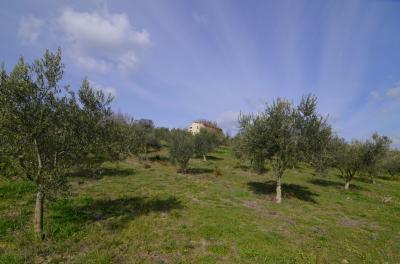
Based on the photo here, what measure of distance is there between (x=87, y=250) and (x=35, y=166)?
483cm

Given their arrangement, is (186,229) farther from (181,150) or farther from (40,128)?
(181,150)

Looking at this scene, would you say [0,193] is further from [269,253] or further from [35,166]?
[269,253]

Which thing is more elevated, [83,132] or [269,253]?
[83,132]

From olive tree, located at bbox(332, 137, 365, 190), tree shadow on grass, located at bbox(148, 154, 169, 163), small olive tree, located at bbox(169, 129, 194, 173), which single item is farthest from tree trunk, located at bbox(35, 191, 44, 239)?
tree shadow on grass, located at bbox(148, 154, 169, 163)

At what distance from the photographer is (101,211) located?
57.6 feet

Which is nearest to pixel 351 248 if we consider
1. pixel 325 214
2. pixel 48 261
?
pixel 325 214

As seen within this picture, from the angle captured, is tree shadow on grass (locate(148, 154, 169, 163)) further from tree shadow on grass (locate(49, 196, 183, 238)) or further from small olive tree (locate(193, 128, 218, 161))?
tree shadow on grass (locate(49, 196, 183, 238))

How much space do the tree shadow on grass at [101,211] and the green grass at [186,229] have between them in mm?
57

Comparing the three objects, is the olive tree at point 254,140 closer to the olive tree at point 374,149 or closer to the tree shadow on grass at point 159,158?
the olive tree at point 374,149

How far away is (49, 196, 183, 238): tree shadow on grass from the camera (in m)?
14.1

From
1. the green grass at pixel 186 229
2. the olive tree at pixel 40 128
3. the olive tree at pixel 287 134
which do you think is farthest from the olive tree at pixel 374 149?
the olive tree at pixel 40 128

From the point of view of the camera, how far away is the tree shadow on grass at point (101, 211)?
46.4ft

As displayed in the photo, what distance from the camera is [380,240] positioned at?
16.6 metres

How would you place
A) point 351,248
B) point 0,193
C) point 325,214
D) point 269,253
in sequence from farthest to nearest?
point 325,214 < point 0,193 < point 351,248 < point 269,253
